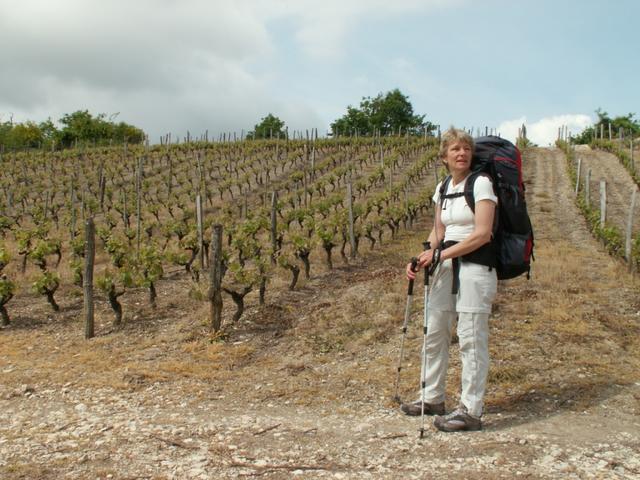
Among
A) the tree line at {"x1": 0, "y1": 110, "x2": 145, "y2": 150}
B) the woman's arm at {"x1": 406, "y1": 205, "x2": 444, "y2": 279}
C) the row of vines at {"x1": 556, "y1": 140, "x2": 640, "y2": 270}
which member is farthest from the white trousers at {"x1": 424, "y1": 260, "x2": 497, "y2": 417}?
the tree line at {"x1": 0, "y1": 110, "x2": 145, "y2": 150}

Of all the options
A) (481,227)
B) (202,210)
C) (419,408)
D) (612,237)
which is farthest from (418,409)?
(202,210)

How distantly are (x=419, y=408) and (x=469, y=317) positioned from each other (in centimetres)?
98

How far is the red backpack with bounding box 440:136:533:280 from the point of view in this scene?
360 cm

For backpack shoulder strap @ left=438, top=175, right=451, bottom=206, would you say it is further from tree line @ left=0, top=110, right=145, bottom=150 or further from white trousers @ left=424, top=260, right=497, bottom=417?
tree line @ left=0, top=110, right=145, bottom=150

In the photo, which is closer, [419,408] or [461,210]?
[461,210]

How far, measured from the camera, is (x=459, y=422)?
3.72 m

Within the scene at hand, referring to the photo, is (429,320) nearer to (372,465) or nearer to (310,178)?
(372,465)

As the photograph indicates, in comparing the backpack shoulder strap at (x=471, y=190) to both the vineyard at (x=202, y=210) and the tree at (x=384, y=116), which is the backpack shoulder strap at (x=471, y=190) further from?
the tree at (x=384, y=116)

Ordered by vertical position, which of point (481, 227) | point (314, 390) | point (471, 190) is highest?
point (471, 190)

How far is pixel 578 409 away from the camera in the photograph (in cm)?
427

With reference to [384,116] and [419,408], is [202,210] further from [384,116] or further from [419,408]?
[384,116]

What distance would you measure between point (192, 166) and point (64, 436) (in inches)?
1045

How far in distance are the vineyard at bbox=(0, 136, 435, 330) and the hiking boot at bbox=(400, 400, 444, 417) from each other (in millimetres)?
3693

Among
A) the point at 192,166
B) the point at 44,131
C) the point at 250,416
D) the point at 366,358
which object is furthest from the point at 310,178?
the point at 44,131
